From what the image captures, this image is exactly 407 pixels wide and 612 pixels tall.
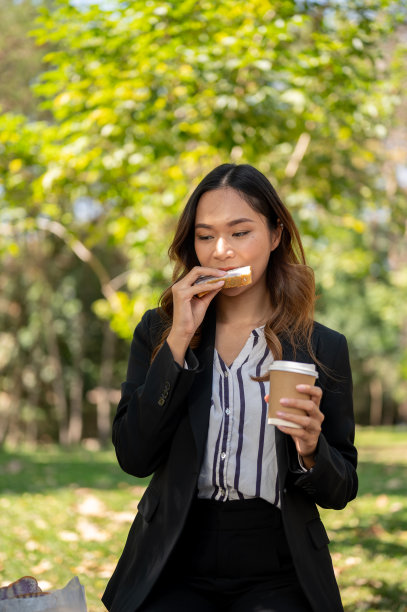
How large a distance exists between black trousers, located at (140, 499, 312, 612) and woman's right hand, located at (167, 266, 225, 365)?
51 cm

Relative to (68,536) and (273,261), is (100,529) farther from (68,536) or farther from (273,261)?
(273,261)

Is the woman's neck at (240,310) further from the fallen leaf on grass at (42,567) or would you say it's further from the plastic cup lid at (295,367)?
the fallen leaf on grass at (42,567)

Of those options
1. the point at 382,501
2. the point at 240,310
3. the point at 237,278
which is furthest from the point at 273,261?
the point at 382,501

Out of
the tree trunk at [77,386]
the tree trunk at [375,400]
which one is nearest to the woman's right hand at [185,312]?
the tree trunk at [77,386]

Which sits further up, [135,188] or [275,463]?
[275,463]

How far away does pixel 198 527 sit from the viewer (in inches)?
93.7

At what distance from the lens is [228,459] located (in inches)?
93.3

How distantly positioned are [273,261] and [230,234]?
1.03ft

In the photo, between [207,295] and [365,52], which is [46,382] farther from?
[207,295]

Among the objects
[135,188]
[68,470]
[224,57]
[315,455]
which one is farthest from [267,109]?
[68,470]

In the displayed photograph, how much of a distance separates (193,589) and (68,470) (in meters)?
9.35

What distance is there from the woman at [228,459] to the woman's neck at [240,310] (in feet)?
0.35

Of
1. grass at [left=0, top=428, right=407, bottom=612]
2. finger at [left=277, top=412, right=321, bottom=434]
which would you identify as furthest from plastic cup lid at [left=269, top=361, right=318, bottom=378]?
grass at [left=0, top=428, right=407, bottom=612]

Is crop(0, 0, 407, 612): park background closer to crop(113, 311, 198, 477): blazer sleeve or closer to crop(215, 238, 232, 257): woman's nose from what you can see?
crop(113, 311, 198, 477): blazer sleeve
